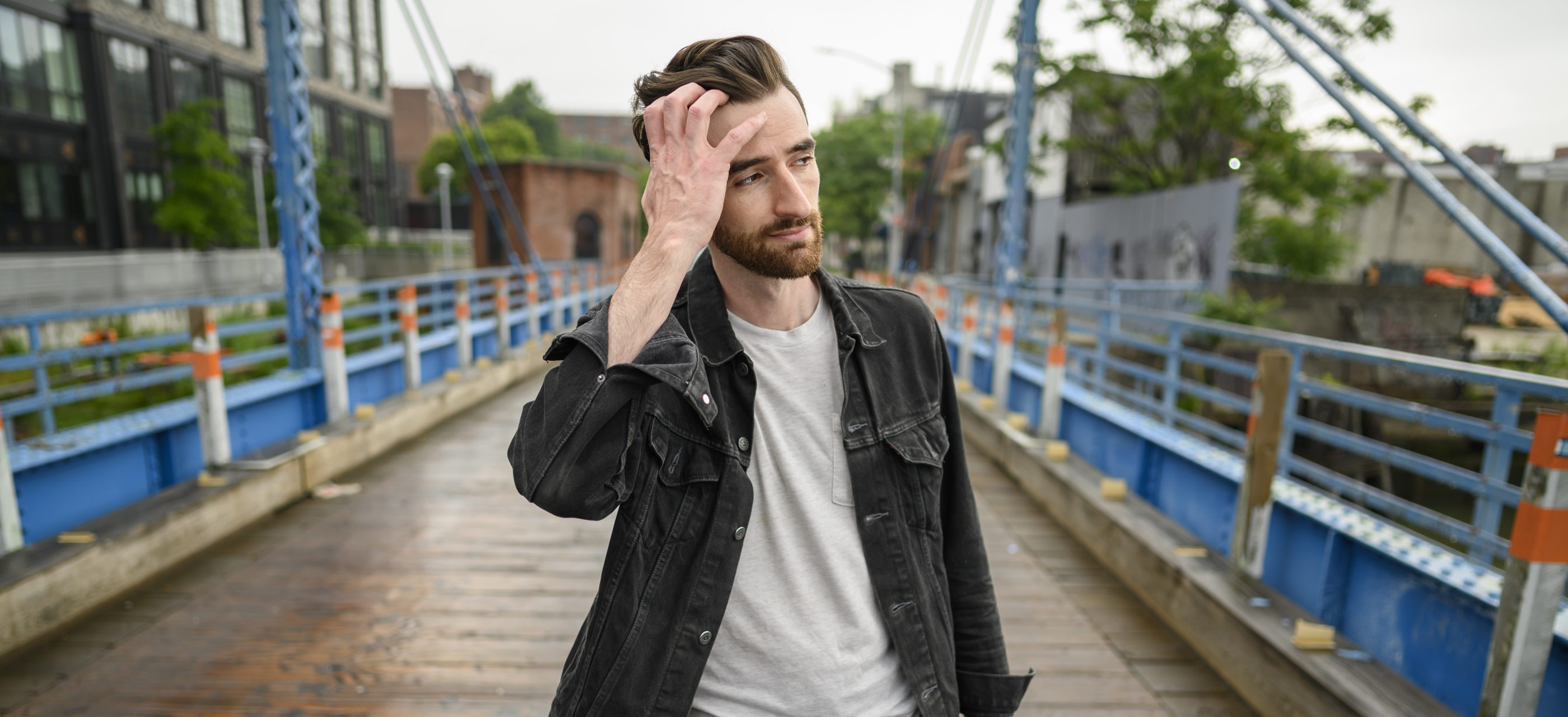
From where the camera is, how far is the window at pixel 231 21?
28.9 meters

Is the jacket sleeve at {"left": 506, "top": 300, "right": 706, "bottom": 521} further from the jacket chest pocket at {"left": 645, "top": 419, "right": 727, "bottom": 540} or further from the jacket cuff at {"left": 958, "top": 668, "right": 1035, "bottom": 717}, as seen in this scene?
the jacket cuff at {"left": 958, "top": 668, "right": 1035, "bottom": 717}

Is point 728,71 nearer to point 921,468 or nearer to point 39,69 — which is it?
point 921,468

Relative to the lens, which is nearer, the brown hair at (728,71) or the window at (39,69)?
the brown hair at (728,71)

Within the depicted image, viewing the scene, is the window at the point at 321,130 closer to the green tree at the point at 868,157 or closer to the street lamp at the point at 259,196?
the street lamp at the point at 259,196

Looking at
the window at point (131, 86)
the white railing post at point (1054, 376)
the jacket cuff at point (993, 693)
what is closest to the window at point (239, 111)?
the window at point (131, 86)

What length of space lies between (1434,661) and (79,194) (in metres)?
30.4

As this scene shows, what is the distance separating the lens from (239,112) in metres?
30.3

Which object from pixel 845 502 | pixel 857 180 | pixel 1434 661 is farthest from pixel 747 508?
pixel 857 180

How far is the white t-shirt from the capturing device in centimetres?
129

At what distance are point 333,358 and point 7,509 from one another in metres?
2.96

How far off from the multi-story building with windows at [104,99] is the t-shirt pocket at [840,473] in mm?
23656

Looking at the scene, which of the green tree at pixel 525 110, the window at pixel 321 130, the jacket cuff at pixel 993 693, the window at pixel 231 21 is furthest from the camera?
the green tree at pixel 525 110

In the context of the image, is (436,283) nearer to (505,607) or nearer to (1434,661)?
(505,607)

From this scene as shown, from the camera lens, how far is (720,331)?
1.34 m
